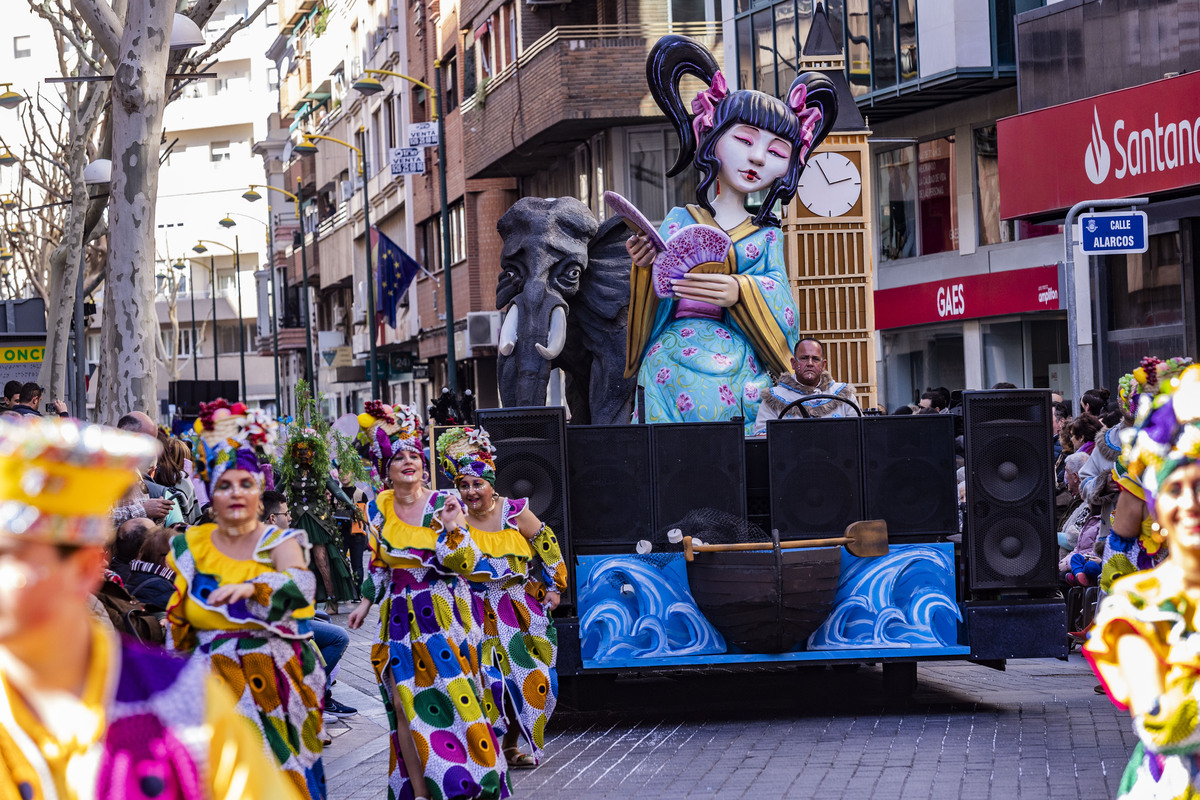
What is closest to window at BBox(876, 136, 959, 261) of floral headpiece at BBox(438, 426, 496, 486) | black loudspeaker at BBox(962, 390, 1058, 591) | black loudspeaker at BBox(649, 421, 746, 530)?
black loudspeaker at BBox(962, 390, 1058, 591)

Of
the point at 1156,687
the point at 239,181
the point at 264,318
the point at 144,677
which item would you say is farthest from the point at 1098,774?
the point at 239,181

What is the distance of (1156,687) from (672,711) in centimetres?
673

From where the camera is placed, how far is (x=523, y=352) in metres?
13.5

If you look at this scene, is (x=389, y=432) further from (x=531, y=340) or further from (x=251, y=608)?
(x=531, y=340)

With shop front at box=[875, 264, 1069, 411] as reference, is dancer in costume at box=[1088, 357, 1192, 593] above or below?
below

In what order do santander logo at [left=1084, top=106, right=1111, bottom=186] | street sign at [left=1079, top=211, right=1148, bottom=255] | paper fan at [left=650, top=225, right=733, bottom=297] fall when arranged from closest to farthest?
1. paper fan at [left=650, top=225, right=733, bottom=297]
2. street sign at [left=1079, top=211, right=1148, bottom=255]
3. santander logo at [left=1084, top=106, right=1111, bottom=186]

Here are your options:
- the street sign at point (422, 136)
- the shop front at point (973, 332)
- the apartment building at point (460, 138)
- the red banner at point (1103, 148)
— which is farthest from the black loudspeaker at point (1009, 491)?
the street sign at point (422, 136)

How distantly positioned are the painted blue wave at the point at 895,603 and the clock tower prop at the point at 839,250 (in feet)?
12.3

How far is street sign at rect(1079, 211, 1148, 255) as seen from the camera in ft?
42.6

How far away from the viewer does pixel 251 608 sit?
6203mm

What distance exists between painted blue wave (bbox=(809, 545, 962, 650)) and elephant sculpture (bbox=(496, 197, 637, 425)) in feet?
11.9

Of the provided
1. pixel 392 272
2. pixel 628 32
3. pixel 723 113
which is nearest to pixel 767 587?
pixel 723 113

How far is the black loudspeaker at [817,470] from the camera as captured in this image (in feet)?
32.4

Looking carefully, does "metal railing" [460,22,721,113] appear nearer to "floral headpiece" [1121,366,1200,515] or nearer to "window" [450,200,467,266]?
"window" [450,200,467,266]
